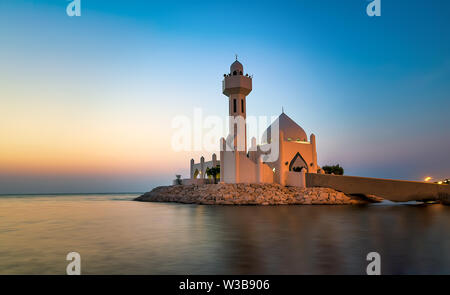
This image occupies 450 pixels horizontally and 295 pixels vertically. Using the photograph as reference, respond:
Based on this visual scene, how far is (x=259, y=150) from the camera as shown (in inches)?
1533

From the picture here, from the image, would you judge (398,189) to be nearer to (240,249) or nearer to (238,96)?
(238,96)

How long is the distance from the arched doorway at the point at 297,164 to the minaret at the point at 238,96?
243 inches

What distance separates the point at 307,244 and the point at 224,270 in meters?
4.47

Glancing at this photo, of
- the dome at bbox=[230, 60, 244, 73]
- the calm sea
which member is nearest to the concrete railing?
the calm sea

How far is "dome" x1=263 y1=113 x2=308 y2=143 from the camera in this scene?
41.1 metres

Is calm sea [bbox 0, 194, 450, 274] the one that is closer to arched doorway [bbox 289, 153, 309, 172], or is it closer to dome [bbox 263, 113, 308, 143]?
arched doorway [bbox 289, 153, 309, 172]

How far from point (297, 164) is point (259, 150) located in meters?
5.03

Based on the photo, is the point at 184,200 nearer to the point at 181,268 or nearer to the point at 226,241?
the point at 226,241

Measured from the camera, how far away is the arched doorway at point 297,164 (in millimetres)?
38469

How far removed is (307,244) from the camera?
11.4 metres

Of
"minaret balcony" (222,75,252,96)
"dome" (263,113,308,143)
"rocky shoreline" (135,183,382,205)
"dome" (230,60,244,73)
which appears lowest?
"rocky shoreline" (135,183,382,205)

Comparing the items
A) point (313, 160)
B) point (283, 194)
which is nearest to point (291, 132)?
point (313, 160)

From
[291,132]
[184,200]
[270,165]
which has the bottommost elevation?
[184,200]
